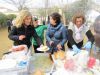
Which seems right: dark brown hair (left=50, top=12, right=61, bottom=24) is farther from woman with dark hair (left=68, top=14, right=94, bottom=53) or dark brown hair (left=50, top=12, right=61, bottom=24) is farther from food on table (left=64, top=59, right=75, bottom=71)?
food on table (left=64, top=59, right=75, bottom=71)

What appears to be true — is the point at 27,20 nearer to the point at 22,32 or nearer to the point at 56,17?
the point at 22,32

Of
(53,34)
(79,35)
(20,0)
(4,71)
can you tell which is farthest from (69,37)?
(20,0)

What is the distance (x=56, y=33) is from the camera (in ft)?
7.21

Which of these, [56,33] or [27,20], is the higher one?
[27,20]

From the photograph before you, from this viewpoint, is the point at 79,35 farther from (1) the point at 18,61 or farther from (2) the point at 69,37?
(1) the point at 18,61

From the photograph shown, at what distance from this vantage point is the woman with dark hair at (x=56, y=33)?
2107 mm

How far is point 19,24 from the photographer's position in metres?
2.02

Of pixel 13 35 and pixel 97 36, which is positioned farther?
pixel 13 35

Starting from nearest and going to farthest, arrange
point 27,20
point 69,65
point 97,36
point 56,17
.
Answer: point 69,65, point 97,36, point 27,20, point 56,17

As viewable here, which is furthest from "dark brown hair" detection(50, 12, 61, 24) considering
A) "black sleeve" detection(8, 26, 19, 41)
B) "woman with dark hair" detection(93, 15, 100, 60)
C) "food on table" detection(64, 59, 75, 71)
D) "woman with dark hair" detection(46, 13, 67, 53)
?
"food on table" detection(64, 59, 75, 71)

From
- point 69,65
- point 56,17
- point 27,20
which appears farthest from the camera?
point 56,17

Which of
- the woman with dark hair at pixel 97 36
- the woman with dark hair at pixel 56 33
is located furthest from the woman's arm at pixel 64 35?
the woman with dark hair at pixel 97 36

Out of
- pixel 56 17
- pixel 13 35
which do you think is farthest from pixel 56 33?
pixel 13 35

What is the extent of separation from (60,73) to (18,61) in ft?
1.00
